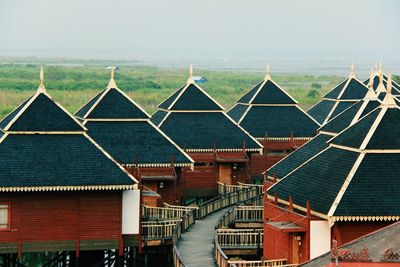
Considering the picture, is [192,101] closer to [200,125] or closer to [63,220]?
[200,125]

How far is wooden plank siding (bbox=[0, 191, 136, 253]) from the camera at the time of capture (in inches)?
1773

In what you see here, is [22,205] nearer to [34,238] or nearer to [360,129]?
[34,238]

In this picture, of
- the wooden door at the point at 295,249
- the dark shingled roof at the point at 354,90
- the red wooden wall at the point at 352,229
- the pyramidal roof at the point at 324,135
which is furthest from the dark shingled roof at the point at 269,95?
the red wooden wall at the point at 352,229

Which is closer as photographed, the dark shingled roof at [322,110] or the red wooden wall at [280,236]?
the red wooden wall at [280,236]

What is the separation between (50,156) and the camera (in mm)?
46219

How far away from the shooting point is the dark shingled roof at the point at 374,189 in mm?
41438

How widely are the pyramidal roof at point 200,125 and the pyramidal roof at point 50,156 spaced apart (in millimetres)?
21735

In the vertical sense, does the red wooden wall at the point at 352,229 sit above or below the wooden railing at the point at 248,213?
below

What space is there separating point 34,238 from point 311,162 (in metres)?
10.7

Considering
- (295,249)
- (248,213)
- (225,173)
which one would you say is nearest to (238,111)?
(225,173)

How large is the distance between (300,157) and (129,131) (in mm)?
12130

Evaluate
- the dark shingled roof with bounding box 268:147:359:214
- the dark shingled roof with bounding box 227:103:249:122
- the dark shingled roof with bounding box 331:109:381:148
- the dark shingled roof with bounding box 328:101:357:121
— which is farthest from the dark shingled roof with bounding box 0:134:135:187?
the dark shingled roof with bounding box 328:101:357:121

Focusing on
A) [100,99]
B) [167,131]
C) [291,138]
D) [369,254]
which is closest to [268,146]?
[291,138]

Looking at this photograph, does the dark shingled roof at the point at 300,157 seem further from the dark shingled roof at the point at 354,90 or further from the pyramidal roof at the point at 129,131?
the dark shingled roof at the point at 354,90
